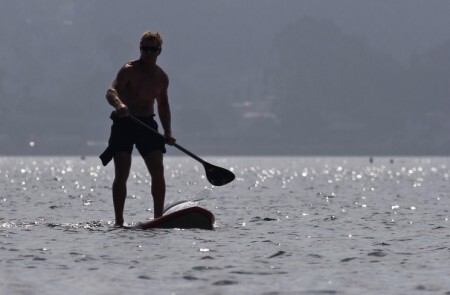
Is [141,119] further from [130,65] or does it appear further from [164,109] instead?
[130,65]

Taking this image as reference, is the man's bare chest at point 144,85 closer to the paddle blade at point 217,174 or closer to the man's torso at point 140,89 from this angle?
the man's torso at point 140,89

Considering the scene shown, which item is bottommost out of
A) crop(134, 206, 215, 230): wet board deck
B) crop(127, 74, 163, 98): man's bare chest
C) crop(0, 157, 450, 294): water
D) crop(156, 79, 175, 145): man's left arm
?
crop(0, 157, 450, 294): water

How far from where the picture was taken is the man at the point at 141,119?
68.0 feet

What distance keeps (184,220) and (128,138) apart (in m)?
1.85

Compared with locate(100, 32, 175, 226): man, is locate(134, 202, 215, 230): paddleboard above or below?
below

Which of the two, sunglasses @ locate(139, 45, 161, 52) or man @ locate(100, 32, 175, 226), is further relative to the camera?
sunglasses @ locate(139, 45, 161, 52)

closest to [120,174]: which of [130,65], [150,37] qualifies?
[130,65]

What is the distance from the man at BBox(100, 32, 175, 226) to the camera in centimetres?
2072

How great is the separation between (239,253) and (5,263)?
354 centimetres

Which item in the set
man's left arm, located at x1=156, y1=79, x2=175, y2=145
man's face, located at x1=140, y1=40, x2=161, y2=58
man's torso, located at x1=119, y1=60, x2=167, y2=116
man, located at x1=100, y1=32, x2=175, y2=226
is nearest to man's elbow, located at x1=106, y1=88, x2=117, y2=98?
man, located at x1=100, y1=32, x2=175, y2=226

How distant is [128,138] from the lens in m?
20.7

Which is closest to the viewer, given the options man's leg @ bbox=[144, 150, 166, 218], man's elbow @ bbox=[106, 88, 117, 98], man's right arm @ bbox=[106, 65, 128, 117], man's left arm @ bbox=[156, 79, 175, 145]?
man's right arm @ bbox=[106, 65, 128, 117]

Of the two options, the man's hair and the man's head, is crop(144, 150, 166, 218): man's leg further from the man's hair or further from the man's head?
the man's hair

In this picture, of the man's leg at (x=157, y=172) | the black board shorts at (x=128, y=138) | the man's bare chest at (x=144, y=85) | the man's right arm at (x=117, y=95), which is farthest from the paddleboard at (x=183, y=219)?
the man's right arm at (x=117, y=95)
